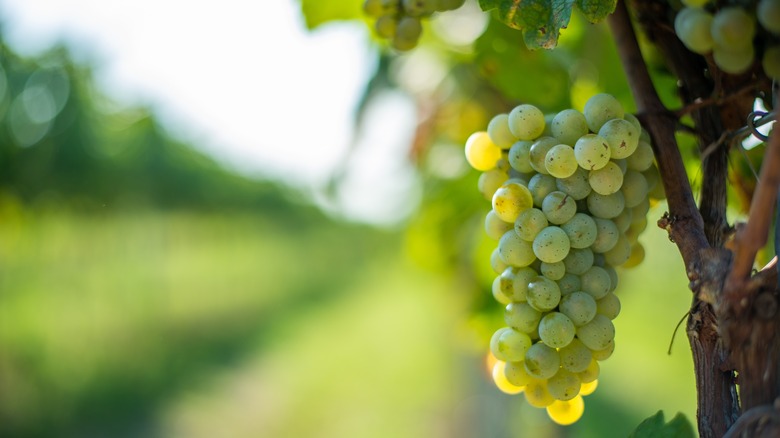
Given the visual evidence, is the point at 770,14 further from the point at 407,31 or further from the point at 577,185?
the point at 407,31

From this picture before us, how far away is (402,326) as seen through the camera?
5375 mm

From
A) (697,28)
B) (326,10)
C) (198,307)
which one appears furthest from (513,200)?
(198,307)

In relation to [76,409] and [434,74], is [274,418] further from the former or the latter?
[434,74]

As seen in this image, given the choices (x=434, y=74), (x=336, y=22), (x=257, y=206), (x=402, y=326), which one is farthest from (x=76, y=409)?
(x=336, y=22)

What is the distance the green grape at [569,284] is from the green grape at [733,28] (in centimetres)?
13

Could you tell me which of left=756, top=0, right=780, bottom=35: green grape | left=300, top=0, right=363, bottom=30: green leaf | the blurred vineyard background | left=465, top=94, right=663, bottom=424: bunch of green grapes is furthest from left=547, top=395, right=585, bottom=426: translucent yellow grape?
the blurred vineyard background

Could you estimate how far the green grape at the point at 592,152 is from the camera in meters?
0.34

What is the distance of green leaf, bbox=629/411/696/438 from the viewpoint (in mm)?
312

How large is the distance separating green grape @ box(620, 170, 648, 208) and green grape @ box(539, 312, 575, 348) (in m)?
0.07

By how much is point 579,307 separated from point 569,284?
0.02 meters

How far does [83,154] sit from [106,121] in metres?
0.25

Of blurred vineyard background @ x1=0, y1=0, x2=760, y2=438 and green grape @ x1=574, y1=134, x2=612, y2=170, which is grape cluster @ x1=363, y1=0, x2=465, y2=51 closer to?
green grape @ x1=574, y1=134, x2=612, y2=170

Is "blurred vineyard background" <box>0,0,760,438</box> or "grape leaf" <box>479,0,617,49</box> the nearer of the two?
"grape leaf" <box>479,0,617,49</box>

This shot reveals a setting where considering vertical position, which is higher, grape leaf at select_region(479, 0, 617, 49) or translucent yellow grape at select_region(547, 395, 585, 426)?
grape leaf at select_region(479, 0, 617, 49)
